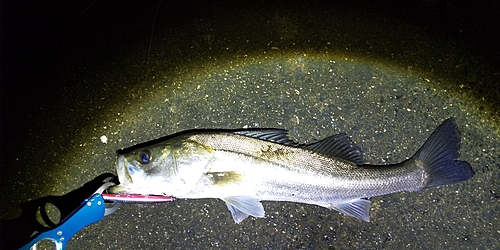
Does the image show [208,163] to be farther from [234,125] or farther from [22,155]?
[22,155]

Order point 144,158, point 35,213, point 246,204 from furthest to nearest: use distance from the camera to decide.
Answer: point 35,213, point 246,204, point 144,158

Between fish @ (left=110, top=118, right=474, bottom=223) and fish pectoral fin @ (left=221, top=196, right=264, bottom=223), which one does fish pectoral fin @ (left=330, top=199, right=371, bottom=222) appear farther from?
fish pectoral fin @ (left=221, top=196, right=264, bottom=223)

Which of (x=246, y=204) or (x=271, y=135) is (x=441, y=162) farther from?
(x=246, y=204)

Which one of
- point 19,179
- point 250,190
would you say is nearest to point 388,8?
point 250,190

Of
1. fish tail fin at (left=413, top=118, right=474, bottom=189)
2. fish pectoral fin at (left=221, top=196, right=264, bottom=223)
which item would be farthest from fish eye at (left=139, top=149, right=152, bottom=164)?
fish tail fin at (left=413, top=118, right=474, bottom=189)

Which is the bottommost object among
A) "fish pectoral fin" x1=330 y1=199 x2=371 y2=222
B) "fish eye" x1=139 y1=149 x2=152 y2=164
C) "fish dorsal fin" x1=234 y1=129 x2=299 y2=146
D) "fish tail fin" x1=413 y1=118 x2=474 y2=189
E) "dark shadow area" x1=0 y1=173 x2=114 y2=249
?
"fish pectoral fin" x1=330 y1=199 x2=371 y2=222

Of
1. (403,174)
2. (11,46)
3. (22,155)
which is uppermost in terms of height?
(11,46)

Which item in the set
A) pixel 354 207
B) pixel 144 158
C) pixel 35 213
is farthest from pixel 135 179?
pixel 354 207
